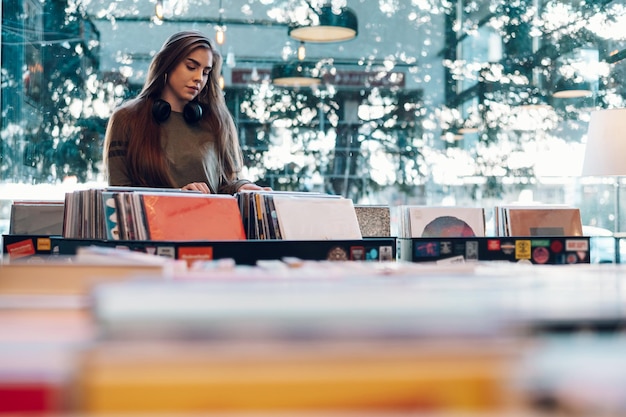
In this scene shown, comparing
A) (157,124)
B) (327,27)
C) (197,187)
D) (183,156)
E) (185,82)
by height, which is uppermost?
(327,27)

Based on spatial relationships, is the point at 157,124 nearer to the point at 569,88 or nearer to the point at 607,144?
the point at 607,144

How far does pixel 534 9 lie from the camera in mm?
5895

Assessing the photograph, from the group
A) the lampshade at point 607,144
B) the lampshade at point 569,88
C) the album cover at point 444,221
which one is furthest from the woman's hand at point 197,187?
the lampshade at point 569,88

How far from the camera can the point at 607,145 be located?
444 cm

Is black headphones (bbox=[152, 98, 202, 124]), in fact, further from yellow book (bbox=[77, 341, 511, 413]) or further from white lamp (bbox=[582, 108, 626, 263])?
white lamp (bbox=[582, 108, 626, 263])

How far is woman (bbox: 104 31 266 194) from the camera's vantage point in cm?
255

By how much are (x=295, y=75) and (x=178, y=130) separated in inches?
121

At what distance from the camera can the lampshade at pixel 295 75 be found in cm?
565

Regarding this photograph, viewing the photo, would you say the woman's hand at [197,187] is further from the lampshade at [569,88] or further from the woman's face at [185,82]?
the lampshade at [569,88]

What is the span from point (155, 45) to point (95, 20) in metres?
0.47

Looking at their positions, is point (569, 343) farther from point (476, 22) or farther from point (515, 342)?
point (476, 22)

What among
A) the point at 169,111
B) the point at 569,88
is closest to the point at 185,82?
the point at 169,111

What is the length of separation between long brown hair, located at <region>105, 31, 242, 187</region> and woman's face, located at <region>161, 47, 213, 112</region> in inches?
0.8

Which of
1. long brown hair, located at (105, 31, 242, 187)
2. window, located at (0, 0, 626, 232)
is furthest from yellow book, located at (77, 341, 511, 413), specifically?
window, located at (0, 0, 626, 232)
